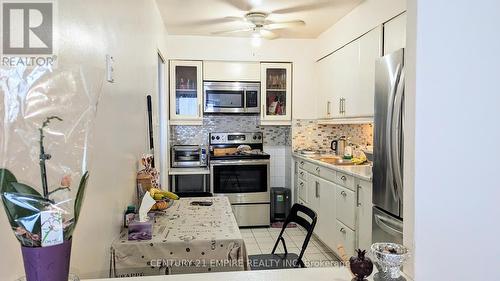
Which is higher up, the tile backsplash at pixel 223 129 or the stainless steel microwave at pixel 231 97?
the stainless steel microwave at pixel 231 97

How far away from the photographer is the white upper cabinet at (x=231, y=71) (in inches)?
175

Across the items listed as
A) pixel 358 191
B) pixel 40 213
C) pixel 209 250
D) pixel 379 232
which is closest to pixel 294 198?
pixel 358 191

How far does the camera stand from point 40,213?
666 millimetres

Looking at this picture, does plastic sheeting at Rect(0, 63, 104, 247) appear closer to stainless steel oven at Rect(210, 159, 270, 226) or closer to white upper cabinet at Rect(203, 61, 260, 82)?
stainless steel oven at Rect(210, 159, 270, 226)

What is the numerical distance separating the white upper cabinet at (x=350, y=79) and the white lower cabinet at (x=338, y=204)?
26.4 inches

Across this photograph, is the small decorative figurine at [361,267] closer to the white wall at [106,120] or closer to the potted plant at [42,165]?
the potted plant at [42,165]

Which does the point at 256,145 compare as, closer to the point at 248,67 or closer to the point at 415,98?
the point at 248,67

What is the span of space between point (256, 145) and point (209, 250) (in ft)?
10.6

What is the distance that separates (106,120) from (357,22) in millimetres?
2727

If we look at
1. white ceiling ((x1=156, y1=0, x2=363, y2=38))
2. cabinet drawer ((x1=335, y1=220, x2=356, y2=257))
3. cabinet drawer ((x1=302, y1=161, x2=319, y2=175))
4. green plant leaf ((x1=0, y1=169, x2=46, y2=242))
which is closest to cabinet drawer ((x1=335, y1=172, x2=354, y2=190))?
cabinet drawer ((x1=335, y1=220, x2=356, y2=257))

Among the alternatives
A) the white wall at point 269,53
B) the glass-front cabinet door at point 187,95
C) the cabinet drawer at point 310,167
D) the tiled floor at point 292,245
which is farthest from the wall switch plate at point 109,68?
→ the white wall at point 269,53

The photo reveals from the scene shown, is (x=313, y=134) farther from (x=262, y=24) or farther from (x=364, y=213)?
(x=364, y=213)

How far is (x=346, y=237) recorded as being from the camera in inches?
122

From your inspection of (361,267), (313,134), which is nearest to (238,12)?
(313,134)
